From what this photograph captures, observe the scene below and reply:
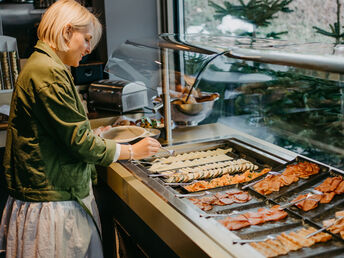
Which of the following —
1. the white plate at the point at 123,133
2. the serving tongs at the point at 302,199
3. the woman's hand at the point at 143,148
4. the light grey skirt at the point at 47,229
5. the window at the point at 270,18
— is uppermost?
the window at the point at 270,18

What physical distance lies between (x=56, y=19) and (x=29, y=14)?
10.1ft

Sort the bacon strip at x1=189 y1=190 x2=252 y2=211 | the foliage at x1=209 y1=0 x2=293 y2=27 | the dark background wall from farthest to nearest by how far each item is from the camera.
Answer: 1. the dark background wall
2. the foliage at x1=209 y1=0 x2=293 y2=27
3. the bacon strip at x1=189 y1=190 x2=252 y2=211

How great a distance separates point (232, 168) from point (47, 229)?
1003mm

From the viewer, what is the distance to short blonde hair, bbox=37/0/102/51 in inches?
72.7

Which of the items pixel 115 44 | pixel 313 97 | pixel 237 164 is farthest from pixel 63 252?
pixel 115 44

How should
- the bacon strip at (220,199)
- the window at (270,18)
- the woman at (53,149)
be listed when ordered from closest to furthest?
1. the woman at (53,149)
2. the bacon strip at (220,199)
3. the window at (270,18)

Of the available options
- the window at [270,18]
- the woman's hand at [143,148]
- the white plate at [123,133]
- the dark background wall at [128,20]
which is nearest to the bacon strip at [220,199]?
the woman's hand at [143,148]

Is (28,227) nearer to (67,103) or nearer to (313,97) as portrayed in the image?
(67,103)

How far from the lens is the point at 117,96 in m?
3.93

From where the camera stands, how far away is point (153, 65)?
260 centimetres

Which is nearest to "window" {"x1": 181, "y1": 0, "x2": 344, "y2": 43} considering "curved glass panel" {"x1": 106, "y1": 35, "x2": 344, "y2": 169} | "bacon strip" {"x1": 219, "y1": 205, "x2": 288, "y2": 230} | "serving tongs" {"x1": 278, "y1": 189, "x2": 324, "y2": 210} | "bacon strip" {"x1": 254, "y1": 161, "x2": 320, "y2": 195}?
"curved glass panel" {"x1": 106, "y1": 35, "x2": 344, "y2": 169}

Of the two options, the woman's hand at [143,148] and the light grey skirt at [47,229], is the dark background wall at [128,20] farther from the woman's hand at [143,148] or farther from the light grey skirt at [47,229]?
the light grey skirt at [47,229]

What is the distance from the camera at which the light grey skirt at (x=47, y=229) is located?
196 centimetres

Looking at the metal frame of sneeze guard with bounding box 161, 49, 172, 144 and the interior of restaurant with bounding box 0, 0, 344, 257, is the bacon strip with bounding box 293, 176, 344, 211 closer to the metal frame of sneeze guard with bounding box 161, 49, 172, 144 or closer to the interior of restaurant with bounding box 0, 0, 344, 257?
the interior of restaurant with bounding box 0, 0, 344, 257
